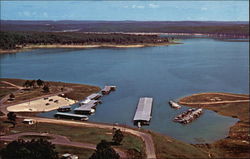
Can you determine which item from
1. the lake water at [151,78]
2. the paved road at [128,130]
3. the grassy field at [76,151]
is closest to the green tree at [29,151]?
the grassy field at [76,151]

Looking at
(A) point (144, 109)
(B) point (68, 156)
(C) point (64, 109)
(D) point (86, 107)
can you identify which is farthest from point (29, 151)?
(A) point (144, 109)

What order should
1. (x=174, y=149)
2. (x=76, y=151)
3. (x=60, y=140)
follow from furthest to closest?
(x=60, y=140) < (x=174, y=149) < (x=76, y=151)

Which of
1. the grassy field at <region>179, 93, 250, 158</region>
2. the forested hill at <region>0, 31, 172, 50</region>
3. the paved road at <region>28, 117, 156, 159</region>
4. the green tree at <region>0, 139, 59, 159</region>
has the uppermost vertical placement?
the forested hill at <region>0, 31, 172, 50</region>

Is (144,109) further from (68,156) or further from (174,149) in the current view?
(68,156)

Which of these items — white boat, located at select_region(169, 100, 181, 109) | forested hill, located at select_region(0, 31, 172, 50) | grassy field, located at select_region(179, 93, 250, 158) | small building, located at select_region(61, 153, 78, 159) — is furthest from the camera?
forested hill, located at select_region(0, 31, 172, 50)

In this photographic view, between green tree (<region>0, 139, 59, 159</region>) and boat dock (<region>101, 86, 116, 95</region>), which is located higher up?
green tree (<region>0, 139, 59, 159</region>)

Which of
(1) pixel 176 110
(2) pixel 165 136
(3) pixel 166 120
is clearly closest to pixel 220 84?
(1) pixel 176 110

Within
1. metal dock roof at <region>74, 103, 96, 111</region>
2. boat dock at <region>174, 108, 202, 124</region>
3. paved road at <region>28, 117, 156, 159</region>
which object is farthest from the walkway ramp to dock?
boat dock at <region>174, 108, 202, 124</region>

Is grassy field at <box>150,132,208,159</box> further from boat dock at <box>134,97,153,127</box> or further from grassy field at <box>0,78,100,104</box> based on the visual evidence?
grassy field at <box>0,78,100,104</box>
